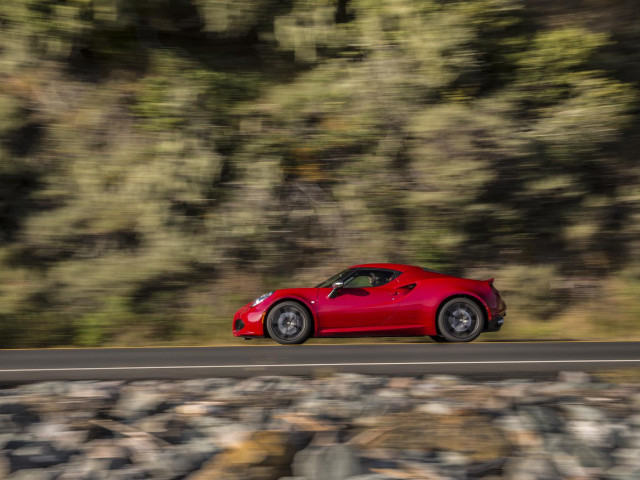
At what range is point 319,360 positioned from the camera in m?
9.71

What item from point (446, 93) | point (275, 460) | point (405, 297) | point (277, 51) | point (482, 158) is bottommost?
point (275, 460)

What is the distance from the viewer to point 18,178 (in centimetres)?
1628

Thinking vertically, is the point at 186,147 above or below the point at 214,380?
above

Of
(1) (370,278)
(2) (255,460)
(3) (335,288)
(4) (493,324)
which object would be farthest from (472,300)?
(2) (255,460)

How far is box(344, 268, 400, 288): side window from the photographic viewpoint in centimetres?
1145

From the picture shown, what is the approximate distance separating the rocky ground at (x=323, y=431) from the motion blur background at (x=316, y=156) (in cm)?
727

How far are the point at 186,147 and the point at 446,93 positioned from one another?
17.3ft

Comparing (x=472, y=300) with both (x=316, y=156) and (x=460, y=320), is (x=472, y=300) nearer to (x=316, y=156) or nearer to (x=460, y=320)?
(x=460, y=320)

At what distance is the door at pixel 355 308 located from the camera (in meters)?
11.2

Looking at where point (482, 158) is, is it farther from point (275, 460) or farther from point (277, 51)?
point (275, 460)

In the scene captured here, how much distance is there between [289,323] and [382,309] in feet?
4.46

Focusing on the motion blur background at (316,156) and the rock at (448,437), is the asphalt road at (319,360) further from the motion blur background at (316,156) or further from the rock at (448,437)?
the motion blur background at (316,156)

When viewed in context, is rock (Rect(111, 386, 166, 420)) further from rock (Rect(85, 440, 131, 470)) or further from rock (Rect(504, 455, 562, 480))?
rock (Rect(504, 455, 562, 480))

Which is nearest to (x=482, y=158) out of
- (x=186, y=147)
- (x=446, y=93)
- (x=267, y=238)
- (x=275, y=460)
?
(x=446, y=93)
